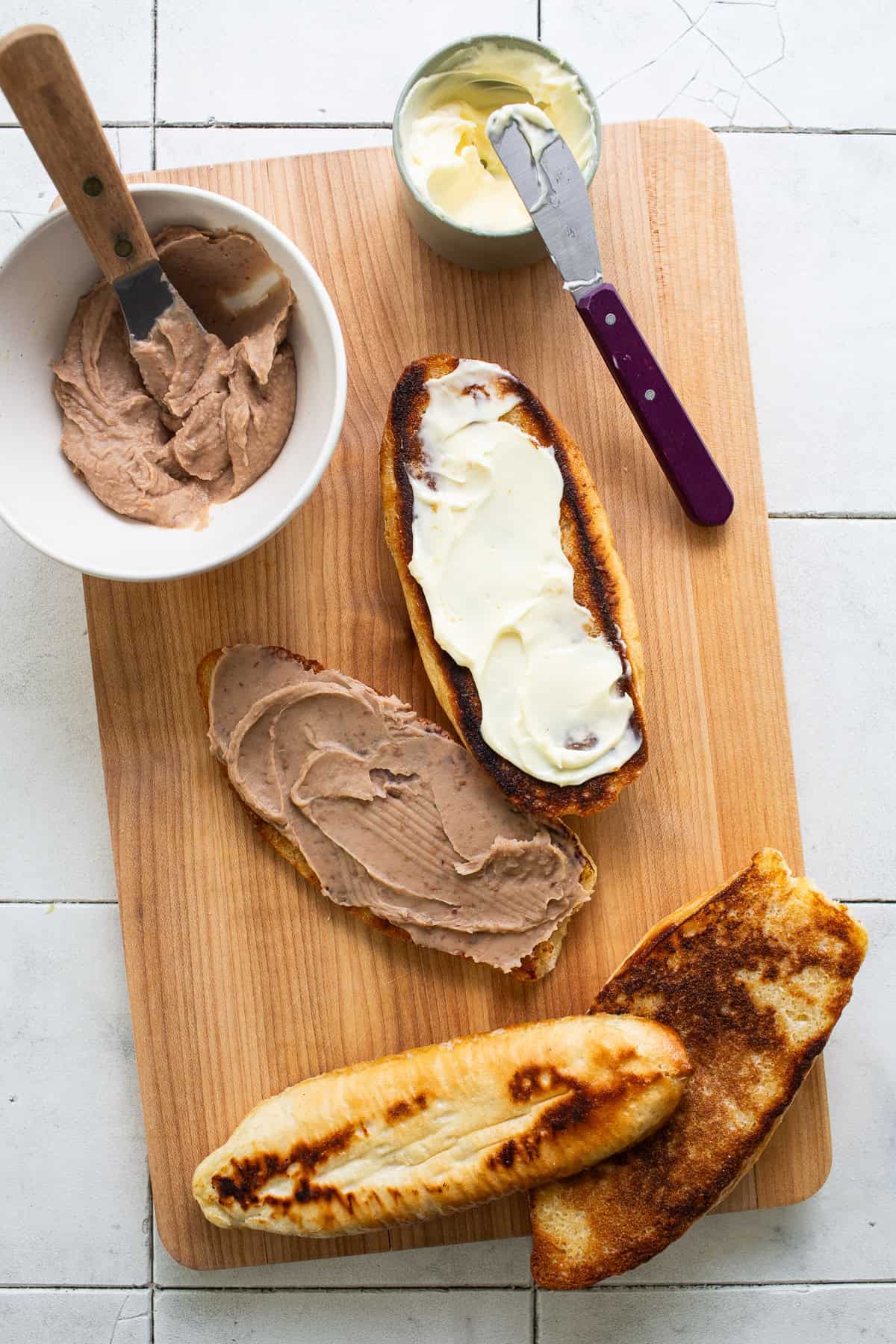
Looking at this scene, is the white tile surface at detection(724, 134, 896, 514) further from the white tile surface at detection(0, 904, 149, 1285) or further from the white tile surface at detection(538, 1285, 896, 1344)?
the white tile surface at detection(0, 904, 149, 1285)

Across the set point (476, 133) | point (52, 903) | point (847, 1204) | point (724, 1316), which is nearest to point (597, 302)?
point (476, 133)

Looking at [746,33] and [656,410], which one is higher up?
[746,33]

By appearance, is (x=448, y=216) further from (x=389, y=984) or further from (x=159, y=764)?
(x=389, y=984)

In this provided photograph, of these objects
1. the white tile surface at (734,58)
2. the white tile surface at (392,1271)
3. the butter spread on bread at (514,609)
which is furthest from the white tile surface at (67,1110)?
the white tile surface at (734,58)

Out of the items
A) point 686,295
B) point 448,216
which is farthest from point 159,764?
point 686,295

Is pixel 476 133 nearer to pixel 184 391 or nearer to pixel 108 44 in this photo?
pixel 184 391
